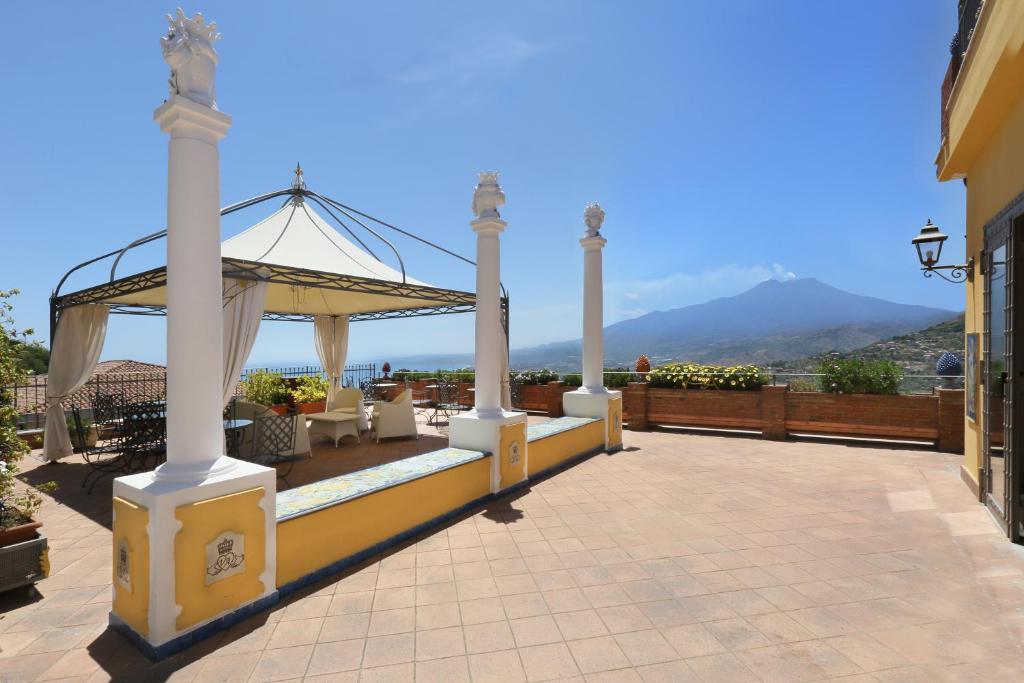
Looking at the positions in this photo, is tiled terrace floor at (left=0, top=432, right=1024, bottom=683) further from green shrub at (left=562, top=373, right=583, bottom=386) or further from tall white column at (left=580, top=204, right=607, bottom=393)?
green shrub at (left=562, top=373, right=583, bottom=386)

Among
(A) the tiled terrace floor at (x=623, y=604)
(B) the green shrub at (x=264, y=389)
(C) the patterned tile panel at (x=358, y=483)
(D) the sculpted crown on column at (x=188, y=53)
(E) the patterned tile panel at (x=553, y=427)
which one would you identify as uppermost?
(D) the sculpted crown on column at (x=188, y=53)

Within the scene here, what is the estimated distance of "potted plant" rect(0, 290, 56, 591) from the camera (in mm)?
3004

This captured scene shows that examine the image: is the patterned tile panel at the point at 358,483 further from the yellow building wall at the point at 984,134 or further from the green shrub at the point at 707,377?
the green shrub at the point at 707,377

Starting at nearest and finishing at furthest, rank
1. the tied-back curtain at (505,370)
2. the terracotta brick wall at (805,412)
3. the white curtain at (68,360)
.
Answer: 1. the tied-back curtain at (505,370)
2. the white curtain at (68,360)
3. the terracotta brick wall at (805,412)

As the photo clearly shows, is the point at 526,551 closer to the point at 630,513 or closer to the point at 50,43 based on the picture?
the point at 630,513

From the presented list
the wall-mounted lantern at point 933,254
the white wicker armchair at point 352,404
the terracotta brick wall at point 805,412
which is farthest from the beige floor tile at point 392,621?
the terracotta brick wall at point 805,412

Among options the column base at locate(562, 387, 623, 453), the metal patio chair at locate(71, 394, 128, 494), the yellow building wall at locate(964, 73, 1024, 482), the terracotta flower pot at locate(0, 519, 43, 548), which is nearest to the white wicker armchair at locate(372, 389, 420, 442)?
the column base at locate(562, 387, 623, 453)

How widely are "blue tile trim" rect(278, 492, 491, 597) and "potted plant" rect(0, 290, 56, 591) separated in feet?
Result: 5.28

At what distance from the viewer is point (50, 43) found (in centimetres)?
396

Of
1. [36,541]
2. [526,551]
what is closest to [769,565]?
[526,551]

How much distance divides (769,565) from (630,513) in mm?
1367

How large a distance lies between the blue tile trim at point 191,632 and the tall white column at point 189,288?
0.84 m

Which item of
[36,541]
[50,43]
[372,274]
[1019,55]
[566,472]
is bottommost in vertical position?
[566,472]

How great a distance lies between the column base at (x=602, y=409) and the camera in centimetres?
750
